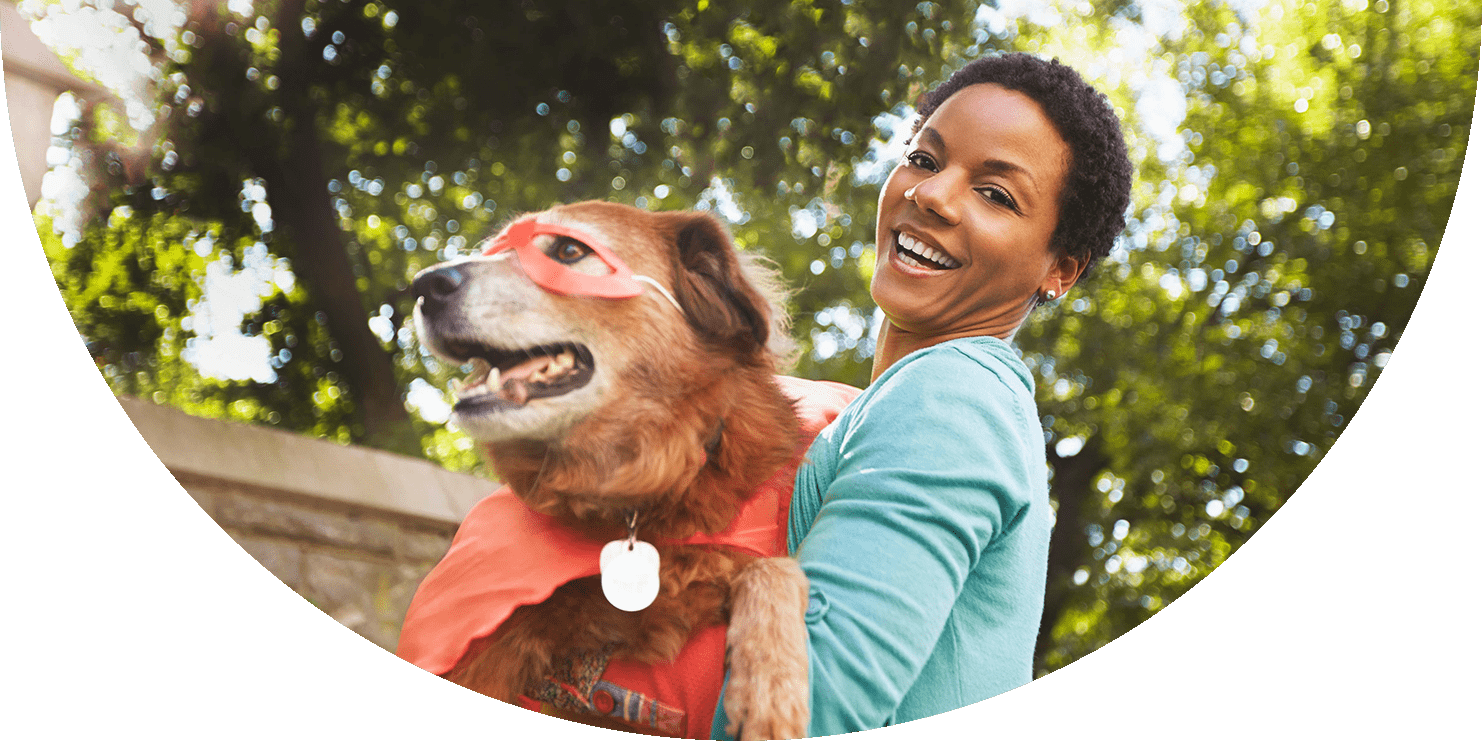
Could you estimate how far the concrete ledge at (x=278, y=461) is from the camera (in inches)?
74.0

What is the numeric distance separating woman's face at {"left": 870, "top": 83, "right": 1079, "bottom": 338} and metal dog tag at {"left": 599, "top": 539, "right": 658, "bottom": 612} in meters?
0.65

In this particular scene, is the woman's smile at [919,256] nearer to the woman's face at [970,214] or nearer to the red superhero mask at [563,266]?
the woman's face at [970,214]

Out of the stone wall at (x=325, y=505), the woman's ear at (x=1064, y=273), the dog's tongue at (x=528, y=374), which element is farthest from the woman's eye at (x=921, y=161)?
the stone wall at (x=325, y=505)

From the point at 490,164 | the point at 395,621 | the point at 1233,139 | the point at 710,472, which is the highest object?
the point at 1233,139

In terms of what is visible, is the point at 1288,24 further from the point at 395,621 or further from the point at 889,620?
the point at 395,621

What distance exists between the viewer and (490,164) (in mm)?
1871

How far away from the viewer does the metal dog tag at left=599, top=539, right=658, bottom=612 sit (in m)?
1.59

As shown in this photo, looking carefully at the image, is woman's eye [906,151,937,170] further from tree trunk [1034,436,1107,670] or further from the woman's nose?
tree trunk [1034,436,1107,670]

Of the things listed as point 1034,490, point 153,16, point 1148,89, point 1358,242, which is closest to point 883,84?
point 1148,89

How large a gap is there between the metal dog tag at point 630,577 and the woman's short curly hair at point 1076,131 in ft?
3.08

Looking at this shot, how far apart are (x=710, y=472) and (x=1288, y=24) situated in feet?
4.90

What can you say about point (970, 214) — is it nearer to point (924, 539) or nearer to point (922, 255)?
point (922, 255)

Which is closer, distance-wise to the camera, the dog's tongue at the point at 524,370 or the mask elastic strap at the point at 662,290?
the dog's tongue at the point at 524,370

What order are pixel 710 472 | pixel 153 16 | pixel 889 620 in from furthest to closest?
pixel 153 16 → pixel 710 472 → pixel 889 620
